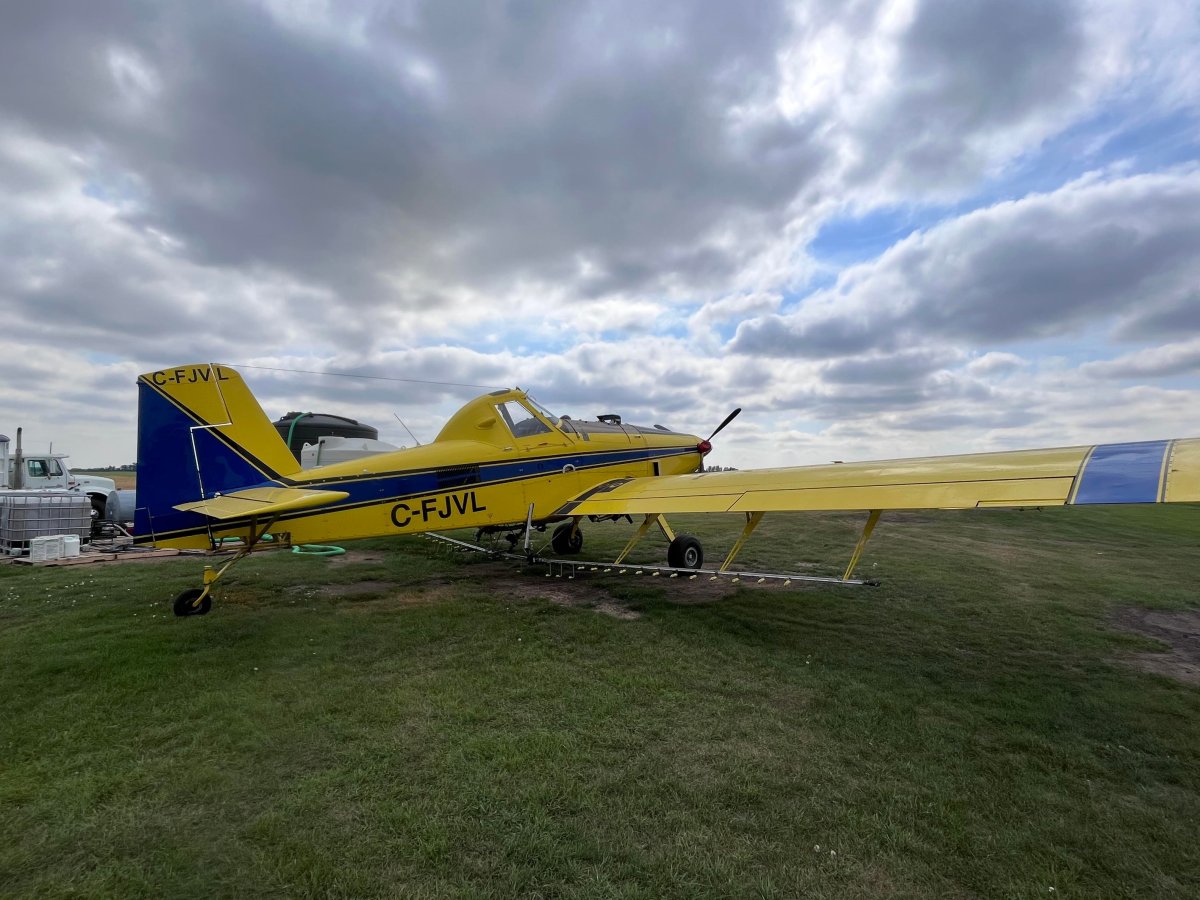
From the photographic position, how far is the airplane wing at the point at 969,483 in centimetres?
388

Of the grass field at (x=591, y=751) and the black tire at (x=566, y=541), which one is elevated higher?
the black tire at (x=566, y=541)

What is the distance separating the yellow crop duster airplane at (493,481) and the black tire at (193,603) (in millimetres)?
18

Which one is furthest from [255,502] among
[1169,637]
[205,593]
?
[1169,637]

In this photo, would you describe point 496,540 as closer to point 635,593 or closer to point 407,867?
point 635,593

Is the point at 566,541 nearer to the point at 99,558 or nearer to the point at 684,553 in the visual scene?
the point at 684,553

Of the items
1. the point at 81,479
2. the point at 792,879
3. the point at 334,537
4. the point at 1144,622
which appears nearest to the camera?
the point at 792,879

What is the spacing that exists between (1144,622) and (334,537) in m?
9.54

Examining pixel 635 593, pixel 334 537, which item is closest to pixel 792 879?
pixel 635 593

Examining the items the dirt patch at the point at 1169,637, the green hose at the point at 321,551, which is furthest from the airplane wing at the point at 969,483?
the green hose at the point at 321,551

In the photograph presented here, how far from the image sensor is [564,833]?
2.65m

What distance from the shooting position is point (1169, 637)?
232 inches

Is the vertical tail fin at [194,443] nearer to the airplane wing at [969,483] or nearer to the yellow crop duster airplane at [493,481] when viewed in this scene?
the yellow crop duster airplane at [493,481]

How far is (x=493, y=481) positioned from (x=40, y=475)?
60.2ft

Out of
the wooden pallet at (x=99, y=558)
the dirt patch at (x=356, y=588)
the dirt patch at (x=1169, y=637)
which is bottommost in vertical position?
the dirt patch at (x=1169, y=637)
